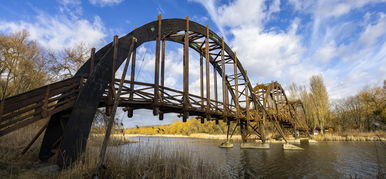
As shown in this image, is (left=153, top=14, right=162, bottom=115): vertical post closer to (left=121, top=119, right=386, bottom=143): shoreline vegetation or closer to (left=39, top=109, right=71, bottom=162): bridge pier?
(left=121, top=119, right=386, bottom=143): shoreline vegetation

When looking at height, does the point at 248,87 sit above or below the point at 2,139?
above

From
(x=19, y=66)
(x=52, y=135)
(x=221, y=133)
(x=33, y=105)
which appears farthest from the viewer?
(x=221, y=133)

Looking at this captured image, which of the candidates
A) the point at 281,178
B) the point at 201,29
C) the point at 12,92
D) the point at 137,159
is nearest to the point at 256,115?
the point at 201,29

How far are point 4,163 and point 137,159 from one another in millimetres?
4204

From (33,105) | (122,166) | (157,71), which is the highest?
(157,71)

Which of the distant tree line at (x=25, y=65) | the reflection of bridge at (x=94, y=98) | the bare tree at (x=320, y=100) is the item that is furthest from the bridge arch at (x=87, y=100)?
the bare tree at (x=320, y=100)

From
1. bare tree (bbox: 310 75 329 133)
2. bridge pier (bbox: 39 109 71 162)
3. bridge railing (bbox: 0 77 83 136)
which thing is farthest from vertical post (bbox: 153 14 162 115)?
bare tree (bbox: 310 75 329 133)

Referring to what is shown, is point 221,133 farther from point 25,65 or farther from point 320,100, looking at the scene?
point 25,65

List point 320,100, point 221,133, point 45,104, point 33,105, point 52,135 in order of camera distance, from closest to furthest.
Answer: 1. point 45,104
2. point 33,105
3. point 52,135
4. point 320,100
5. point 221,133

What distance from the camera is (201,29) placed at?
1648 cm

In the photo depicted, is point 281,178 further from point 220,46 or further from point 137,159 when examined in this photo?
point 220,46

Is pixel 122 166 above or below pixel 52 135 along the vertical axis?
below

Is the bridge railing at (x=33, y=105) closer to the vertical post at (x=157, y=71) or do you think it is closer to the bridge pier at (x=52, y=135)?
the bridge pier at (x=52, y=135)

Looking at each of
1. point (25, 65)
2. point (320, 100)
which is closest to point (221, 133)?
point (320, 100)
